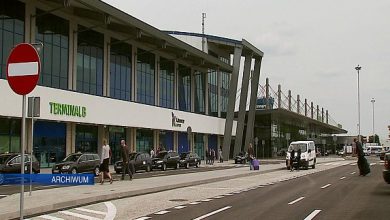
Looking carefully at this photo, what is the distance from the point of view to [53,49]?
123 feet

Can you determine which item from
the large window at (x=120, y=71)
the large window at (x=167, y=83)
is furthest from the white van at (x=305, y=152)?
the large window at (x=167, y=83)

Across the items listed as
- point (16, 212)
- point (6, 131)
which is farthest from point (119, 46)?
point (16, 212)

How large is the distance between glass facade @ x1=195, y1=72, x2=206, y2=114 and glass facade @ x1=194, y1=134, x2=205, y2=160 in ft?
10.2

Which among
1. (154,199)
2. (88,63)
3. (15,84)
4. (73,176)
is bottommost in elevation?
(154,199)

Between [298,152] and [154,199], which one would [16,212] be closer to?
[154,199]

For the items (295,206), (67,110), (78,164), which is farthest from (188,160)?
(295,206)

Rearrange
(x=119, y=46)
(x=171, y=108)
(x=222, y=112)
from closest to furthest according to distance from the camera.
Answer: (x=119, y=46) → (x=171, y=108) → (x=222, y=112)

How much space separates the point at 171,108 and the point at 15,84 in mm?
45818

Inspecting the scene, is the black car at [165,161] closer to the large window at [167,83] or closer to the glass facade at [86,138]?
the glass facade at [86,138]

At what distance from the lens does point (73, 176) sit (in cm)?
1174

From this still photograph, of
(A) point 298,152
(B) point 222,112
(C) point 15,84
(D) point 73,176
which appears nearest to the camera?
(C) point 15,84

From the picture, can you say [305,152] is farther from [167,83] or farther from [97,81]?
[167,83]

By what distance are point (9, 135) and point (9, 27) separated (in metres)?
7.01

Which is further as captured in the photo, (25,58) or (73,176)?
(73,176)
